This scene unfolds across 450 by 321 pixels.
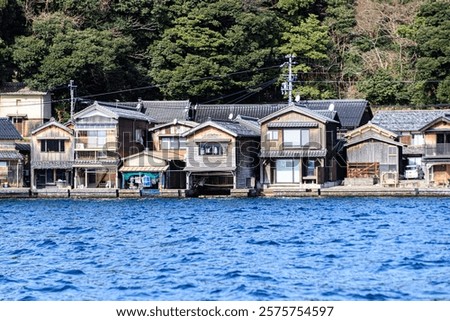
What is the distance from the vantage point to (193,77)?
2386 inches

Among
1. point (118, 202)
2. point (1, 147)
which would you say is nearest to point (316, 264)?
point (118, 202)

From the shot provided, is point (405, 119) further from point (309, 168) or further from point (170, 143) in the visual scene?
point (170, 143)

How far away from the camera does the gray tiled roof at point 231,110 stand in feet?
195

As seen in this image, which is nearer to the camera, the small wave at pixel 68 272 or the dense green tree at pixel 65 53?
the small wave at pixel 68 272

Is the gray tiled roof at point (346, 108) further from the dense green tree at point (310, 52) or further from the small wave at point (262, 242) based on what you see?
the small wave at point (262, 242)

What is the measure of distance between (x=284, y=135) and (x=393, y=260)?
27.9 m

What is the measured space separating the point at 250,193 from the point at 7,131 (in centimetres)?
1522

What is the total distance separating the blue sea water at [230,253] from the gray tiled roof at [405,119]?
43.3 ft

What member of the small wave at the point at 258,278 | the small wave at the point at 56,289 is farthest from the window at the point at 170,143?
the small wave at the point at 56,289

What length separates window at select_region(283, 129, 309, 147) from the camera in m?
51.2

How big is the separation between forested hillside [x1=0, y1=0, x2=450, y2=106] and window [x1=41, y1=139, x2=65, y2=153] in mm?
6353

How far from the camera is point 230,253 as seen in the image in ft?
85.6

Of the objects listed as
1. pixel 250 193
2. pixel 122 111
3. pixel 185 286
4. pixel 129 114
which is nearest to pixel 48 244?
pixel 185 286

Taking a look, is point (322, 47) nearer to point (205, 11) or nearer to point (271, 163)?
point (205, 11)
